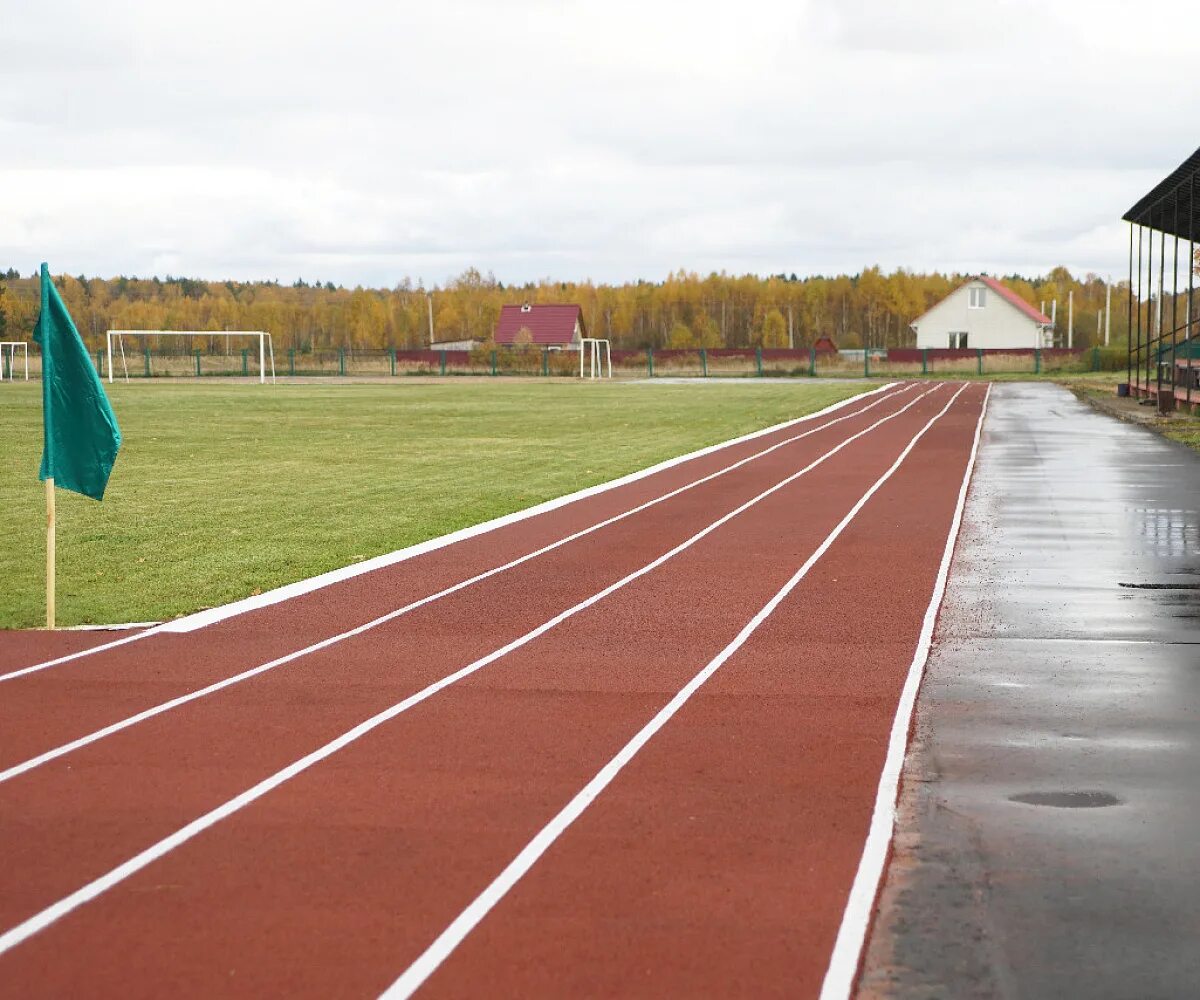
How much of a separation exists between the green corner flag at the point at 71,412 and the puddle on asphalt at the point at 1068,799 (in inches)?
233

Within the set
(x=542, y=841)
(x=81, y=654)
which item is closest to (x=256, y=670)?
(x=81, y=654)

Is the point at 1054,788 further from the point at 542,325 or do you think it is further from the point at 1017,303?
the point at 1017,303

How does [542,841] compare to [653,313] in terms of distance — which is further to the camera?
[653,313]

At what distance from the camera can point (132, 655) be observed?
836cm

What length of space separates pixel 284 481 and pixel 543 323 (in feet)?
265

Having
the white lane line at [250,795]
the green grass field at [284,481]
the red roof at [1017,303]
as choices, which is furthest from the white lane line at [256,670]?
the red roof at [1017,303]

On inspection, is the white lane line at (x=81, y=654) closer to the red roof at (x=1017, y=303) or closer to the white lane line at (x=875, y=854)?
the white lane line at (x=875, y=854)

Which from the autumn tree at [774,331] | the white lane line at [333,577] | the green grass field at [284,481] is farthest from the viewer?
the autumn tree at [774,331]

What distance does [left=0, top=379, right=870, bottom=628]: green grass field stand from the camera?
1123 centimetres

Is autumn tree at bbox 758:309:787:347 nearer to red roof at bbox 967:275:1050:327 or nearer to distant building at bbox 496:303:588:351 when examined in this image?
red roof at bbox 967:275:1050:327

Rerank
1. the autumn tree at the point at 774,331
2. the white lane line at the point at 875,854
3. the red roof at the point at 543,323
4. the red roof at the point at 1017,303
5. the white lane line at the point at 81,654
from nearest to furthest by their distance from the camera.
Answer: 1. the white lane line at the point at 875,854
2. the white lane line at the point at 81,654
3. the red roof at the point at 543,323
4. the red roof at the point at 1017,303
5. the autumn tree at the point at 774,331

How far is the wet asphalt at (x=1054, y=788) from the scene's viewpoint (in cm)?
417

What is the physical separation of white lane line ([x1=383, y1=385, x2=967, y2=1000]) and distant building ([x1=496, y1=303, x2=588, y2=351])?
289ft

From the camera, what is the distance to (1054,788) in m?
5.83
